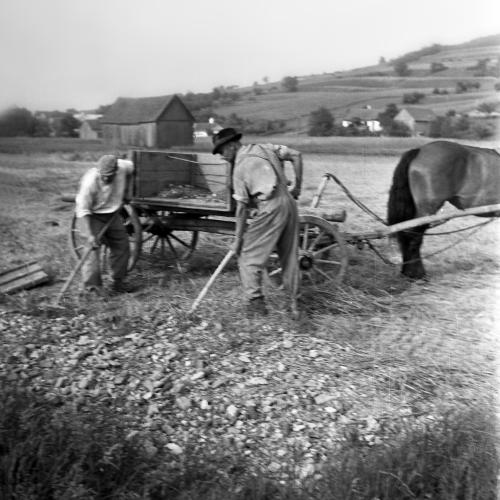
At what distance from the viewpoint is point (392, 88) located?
12.5 metres

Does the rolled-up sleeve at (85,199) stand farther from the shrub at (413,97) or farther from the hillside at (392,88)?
the shrub at (413,97)

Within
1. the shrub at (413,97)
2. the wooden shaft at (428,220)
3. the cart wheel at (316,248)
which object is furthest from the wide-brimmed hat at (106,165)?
the shrub at (413,97)

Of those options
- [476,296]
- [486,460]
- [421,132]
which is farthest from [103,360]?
[421,132]

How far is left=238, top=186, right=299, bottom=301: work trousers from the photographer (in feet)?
16.2

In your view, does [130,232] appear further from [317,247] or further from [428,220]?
[428,220]

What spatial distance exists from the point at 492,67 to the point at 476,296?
A: 7685 millimetres

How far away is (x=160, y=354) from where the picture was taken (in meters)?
4.50

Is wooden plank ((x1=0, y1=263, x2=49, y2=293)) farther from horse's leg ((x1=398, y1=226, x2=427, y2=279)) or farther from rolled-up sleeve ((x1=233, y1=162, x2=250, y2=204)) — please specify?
horse's leg ((x1=398, y1=226, x2=427, y2=279))

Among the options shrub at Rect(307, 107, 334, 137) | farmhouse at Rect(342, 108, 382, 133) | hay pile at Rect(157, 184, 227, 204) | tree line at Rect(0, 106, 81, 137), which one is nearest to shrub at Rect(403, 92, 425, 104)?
farmhouse at Rect(342, 108, 382, 133)

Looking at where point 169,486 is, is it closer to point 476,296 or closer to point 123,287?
point 123,287

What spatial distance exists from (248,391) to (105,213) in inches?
93.3

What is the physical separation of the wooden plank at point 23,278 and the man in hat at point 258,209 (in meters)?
1.96

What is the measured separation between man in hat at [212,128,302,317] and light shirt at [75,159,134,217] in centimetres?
123

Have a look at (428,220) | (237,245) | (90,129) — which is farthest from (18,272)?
(428,220)
